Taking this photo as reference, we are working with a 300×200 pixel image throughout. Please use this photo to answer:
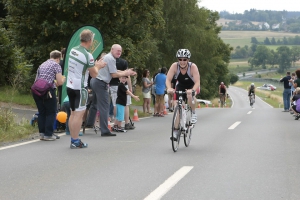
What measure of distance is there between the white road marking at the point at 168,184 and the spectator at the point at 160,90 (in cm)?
1376

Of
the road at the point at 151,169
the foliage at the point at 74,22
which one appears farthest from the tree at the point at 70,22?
the road at the point at 151,169

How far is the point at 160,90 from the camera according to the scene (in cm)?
2239

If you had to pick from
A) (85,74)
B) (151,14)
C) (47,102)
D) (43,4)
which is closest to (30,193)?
(85,74)

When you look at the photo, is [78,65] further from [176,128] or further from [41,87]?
[176,128]

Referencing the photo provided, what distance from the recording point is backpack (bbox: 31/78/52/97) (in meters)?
11.9

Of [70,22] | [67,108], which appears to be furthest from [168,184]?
[70,22]

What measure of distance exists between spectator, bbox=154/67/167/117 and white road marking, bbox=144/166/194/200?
1376cm

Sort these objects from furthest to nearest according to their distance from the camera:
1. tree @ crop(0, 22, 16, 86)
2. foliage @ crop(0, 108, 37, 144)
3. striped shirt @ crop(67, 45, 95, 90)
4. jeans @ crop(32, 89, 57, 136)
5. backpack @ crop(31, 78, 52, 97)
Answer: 1. tree @ crop(0, 22, 16, 86)
2. foliage @ crop(0, 108, 37, 144)
3. jeans @ crop(32, 89, 57, 136)
4. backpack @ crop(31, 78, 52, 97)
5. striped shirt @ crop(67, 45, 95, 90)

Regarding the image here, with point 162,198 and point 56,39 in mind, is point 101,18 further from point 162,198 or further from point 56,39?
point 162,198

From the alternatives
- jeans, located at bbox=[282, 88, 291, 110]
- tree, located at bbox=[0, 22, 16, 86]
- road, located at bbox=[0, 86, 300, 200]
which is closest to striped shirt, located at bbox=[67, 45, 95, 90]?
road, located at bbox=[0, 86, 300, 200]

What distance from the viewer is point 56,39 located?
27.2 meters

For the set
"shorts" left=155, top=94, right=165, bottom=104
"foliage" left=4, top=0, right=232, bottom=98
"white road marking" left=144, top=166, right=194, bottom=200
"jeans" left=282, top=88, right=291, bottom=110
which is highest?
"foliage" left=4, top=0, right=232, bottom=98

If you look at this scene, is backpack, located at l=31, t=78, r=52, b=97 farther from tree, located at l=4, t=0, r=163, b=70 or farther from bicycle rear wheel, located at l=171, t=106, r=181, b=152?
tree, located at l=4, t=0, r=163, b=70

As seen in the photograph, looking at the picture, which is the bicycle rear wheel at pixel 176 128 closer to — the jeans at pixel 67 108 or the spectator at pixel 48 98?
the spectator at pixel 48 98
